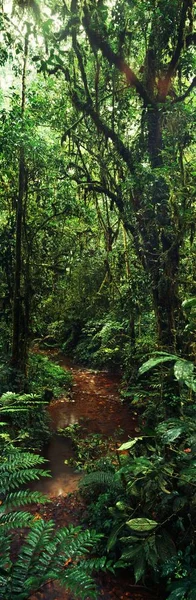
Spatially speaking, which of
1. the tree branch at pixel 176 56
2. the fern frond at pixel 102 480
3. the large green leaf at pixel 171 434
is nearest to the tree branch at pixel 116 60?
the tree branch at pixel 176 56

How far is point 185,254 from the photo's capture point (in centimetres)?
716

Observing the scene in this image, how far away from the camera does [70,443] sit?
7387mm

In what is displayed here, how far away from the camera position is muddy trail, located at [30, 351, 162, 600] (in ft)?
12.2

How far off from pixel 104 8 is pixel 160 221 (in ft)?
11.1

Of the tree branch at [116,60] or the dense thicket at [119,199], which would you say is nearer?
the dense thicket at [119,199]

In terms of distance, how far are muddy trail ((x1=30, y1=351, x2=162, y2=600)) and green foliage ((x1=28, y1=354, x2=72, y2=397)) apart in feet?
0.93

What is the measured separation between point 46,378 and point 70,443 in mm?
3144

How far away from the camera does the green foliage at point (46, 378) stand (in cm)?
898

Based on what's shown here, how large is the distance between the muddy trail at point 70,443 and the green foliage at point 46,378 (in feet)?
0.93

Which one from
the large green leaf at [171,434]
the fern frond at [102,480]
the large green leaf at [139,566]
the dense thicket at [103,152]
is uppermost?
the dense thicket at [103,152]

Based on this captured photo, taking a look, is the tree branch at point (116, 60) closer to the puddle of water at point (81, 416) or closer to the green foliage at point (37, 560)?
the puddle of water at point (81, 416)

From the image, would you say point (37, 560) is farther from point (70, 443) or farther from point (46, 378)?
point (46, 378)

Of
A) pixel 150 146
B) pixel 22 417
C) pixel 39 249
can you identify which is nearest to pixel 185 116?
pixel 150 146

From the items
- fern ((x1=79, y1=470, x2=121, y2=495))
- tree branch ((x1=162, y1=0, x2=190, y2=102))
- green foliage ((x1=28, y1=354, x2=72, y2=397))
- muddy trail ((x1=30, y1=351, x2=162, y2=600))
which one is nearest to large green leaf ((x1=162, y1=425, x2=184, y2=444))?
muddy trail ((x1=30, y1=351, x2=162, y2=600))
